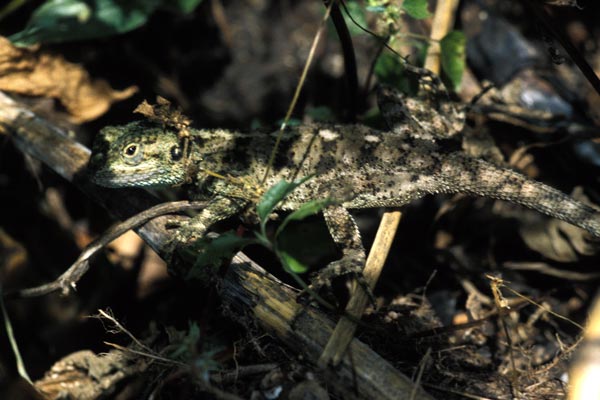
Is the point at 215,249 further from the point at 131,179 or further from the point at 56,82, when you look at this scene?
the point at 56,82

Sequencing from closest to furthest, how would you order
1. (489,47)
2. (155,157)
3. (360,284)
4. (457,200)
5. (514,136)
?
(360,284) < (155,157) < (457,200) < (514,136) < (489,47)

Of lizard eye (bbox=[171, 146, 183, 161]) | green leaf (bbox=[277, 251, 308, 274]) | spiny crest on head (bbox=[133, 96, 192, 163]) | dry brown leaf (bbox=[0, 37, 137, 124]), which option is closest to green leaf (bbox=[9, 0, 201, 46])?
dry brown leaf (bbox=[0, 37, 137, 124])

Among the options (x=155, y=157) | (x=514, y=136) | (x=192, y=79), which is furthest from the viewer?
(x=192, y=79)

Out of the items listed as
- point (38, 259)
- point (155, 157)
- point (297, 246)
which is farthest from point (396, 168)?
point (38, 259)

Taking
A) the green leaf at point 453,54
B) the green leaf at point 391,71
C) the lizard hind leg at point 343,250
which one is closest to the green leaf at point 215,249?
the lizard hind leg at point 343,250

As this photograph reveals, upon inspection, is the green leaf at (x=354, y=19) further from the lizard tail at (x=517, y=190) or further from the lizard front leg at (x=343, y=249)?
the lizard front leg at (x=343, y=249)

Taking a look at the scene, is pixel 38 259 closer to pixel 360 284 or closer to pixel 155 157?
pixel 155 157

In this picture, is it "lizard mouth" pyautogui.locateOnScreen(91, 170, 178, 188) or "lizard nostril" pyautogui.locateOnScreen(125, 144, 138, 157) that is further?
"lizard nostril" pyautogui.locateOnScreen(125, 144, 138, 157)

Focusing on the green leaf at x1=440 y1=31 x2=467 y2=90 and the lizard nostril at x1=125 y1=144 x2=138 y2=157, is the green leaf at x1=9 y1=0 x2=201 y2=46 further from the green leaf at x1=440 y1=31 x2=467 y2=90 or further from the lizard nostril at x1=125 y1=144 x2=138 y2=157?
the green leaf at x1=440 y1=31 x2=467 y2=90
